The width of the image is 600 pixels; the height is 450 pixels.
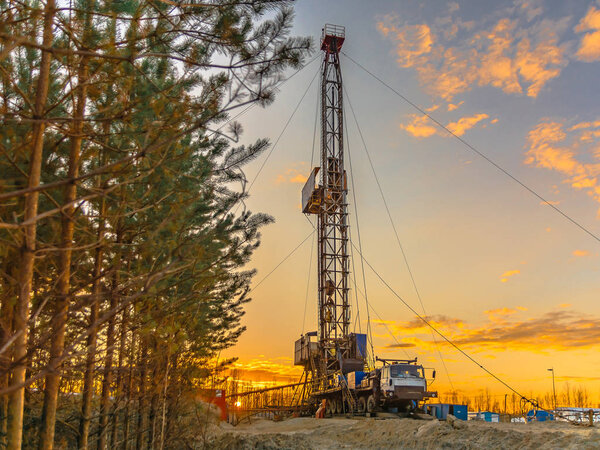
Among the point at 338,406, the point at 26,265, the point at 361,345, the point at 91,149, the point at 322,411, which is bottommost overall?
the point at 322,411

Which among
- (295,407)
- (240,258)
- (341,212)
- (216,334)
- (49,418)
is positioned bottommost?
(295,407)

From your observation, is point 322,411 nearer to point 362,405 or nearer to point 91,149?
point 362,405

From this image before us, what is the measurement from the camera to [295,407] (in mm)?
42094

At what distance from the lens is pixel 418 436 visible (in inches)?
839

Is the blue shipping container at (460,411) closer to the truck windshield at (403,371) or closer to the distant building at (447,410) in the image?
the distant building at (447,410)

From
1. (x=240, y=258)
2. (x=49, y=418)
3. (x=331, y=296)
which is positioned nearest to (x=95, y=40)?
(x=49, y=418)

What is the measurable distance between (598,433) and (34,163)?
1771 cm

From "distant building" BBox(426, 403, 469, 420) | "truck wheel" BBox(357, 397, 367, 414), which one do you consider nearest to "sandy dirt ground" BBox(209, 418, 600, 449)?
"truck wheel" BBox(357, 397, 367, 414)

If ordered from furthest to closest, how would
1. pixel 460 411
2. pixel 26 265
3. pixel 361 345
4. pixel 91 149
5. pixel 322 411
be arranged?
1. pixel 361 345
2. pixel 322 411
3. pixel 460 411
4. pixel 91 149
5. pixel 26 265

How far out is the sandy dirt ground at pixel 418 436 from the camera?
683 inches

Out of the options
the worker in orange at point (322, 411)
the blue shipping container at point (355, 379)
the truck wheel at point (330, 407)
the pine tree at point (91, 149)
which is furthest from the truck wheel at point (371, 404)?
the pine tree at point (91, 149)

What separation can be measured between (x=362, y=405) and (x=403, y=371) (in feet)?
15.9

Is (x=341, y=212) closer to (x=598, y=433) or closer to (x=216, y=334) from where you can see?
(x=216, y=334)

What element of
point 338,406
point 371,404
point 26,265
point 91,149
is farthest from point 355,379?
point 26,265
